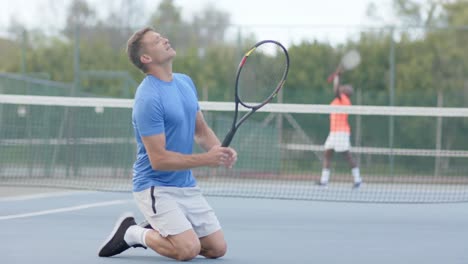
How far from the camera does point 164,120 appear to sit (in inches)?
248

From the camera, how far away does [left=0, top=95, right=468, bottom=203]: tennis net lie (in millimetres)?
13938

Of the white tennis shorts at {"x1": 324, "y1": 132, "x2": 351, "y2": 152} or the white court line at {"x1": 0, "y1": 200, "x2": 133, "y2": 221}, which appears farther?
the white tennis shorts at {"x1": 324, "y1": 132, "x2": 351, "y2": 152}

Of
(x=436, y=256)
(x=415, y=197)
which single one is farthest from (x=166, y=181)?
(x=415, y=197)

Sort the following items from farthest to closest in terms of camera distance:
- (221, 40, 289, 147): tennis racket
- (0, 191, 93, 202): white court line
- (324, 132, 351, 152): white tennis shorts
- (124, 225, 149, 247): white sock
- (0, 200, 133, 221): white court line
Result: (221, 40, 289, 147): tennis racket < (324, 132, 351, 152): white tennis shorts < (0, 191, 93, 202): white court line < (0, 200, 133, 221): white court line < (124, 225, 149, 247): white sock

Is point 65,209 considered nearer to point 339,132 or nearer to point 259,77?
point 339,132

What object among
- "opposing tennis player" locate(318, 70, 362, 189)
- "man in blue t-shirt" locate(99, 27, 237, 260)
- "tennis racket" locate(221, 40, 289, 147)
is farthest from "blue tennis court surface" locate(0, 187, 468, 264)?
"tennis racket" locate(221, 40, 289, 147)

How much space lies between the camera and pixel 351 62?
50.9 ft

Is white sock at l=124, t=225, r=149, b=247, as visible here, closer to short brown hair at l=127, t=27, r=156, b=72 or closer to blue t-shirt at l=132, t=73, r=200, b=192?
blue t-shirt at l=132, t=73, r=200, b=192

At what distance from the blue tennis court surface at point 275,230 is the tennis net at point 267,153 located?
2204mm

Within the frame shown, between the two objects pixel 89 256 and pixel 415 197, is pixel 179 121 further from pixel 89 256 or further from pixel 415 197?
pixel 415 197

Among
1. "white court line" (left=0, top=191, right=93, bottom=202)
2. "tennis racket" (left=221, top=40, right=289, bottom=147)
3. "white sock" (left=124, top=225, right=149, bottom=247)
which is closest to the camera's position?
"white sock" (left=124, top=225, right=149, bottom=247)

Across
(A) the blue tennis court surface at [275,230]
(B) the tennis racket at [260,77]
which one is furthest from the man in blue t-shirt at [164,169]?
(B) the tennis racket at [260,77]

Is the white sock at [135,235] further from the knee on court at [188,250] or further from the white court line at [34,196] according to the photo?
the white court line at [34,196]

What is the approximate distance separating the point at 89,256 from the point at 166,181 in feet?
2.24
